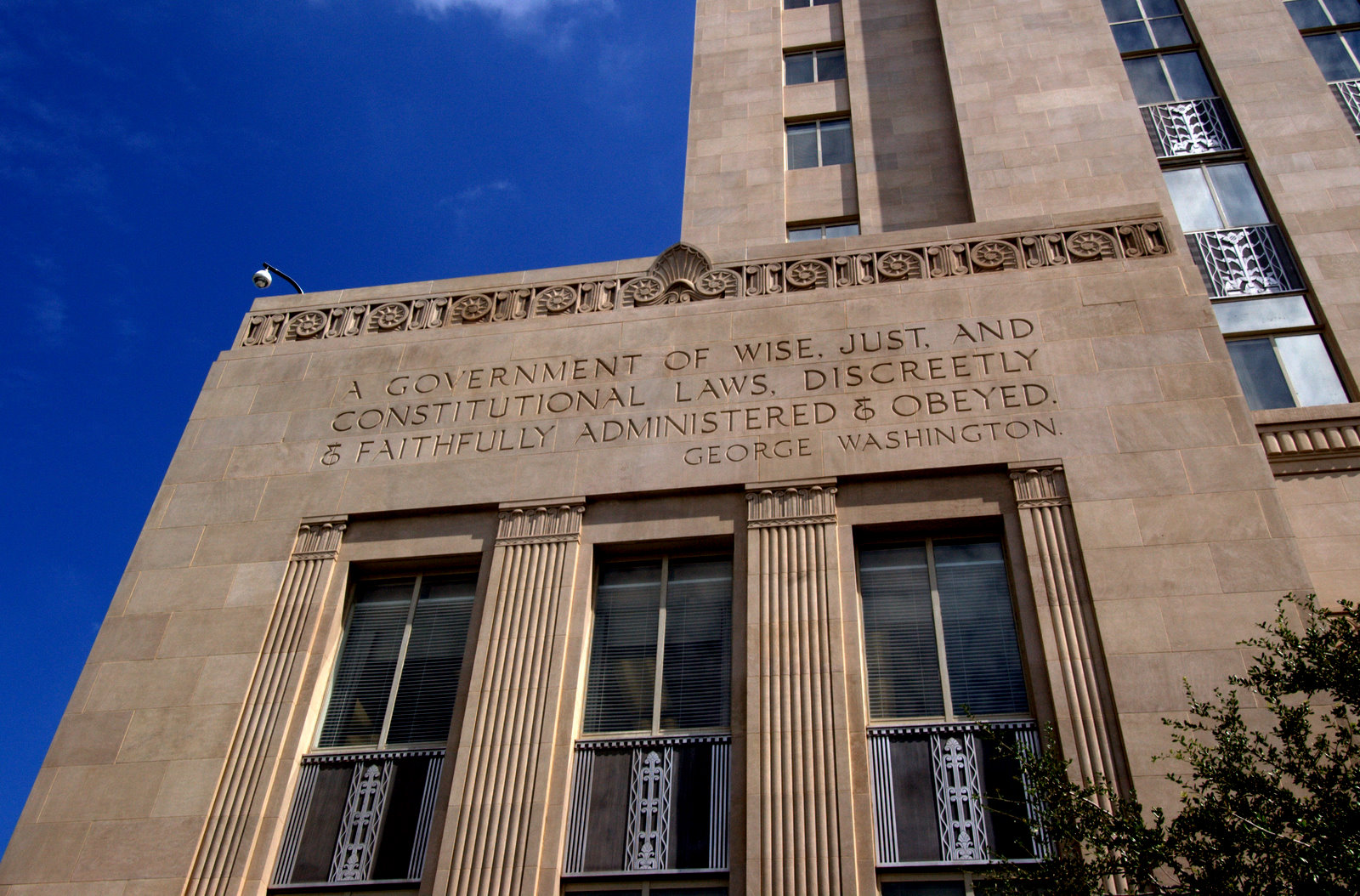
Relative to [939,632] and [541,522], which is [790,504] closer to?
[939,632]

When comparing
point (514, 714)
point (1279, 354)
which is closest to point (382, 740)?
point (514, 714)

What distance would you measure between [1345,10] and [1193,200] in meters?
7.86

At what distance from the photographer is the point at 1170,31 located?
86.3 ft

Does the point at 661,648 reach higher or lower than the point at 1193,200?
lower

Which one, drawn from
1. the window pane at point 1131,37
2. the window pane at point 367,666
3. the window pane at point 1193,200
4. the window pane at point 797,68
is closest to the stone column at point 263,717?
the window pane at point 367,666

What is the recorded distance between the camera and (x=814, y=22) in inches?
1180

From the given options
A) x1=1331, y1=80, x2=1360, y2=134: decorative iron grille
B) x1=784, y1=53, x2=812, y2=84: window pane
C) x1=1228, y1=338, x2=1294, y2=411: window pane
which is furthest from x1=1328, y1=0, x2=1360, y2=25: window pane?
x1=784, y1=53, x2=812, y2=84: window pane

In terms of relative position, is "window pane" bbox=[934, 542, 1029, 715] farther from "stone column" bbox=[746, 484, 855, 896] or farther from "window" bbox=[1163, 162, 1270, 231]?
"window" bbox=[1163, 162, 1270, 231]

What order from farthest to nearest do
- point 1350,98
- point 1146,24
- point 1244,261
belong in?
point 1146,24 < point 1350,98 < point 1244,261

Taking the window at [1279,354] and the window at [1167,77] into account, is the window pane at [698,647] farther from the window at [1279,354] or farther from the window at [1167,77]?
the window at [1167,77]

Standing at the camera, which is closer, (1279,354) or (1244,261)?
(1279,354)

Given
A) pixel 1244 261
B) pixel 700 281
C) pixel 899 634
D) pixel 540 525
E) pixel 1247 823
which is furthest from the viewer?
pixel 1244 261

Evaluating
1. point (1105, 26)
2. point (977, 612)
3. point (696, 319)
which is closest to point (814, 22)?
point (1105, 26)

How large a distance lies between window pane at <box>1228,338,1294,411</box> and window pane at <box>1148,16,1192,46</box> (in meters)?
9.56
